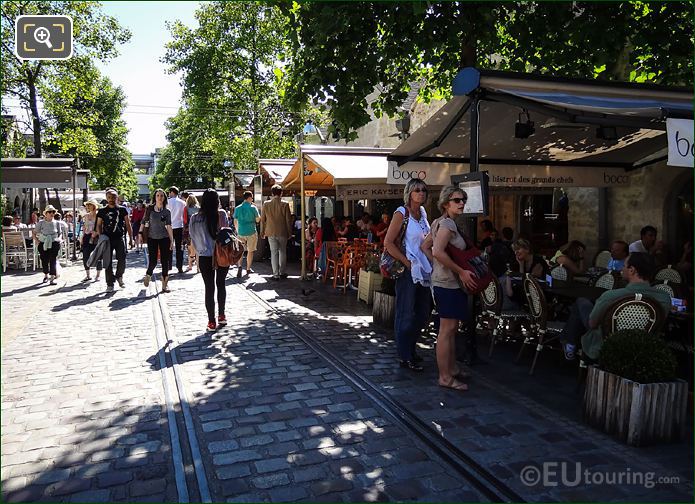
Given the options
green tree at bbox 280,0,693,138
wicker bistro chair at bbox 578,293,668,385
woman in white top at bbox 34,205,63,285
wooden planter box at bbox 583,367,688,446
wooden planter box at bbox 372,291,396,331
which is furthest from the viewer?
woman in white top at bbox 34,205,63,285

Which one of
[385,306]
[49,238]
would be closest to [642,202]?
[385,306]

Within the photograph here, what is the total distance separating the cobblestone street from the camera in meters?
3.50

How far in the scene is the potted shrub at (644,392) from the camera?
4.02 metres

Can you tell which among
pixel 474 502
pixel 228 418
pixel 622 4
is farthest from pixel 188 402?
pixel 622 4

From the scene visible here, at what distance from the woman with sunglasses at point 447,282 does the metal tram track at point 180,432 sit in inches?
92.2

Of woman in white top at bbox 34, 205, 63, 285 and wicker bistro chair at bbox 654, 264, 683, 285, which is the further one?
woman in white top at bbox 34, 205, 63, 285

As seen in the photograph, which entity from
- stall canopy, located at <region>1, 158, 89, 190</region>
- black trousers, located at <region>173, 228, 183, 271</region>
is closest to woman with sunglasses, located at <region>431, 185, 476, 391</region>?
black trousers, located at <region>173, 228, 183, 271</region>

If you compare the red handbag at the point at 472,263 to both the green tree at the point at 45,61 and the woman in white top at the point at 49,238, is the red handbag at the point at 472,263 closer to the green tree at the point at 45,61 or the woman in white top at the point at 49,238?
the woman in white top at the point at 49,238

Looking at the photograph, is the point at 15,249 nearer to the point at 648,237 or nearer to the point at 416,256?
the point at 416,256

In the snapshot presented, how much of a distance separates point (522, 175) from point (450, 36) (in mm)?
2534

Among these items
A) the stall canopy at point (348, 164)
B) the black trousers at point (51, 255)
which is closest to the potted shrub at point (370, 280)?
the stall canopy at point (348, 164)

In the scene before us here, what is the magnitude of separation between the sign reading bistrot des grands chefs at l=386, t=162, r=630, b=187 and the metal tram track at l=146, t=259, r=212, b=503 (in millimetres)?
4025

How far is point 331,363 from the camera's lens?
20.4 feet

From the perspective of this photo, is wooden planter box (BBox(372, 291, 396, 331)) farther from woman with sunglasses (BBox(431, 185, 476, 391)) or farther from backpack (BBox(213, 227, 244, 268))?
woman with sunglasses (BBox(431, 185, 476, 391))
